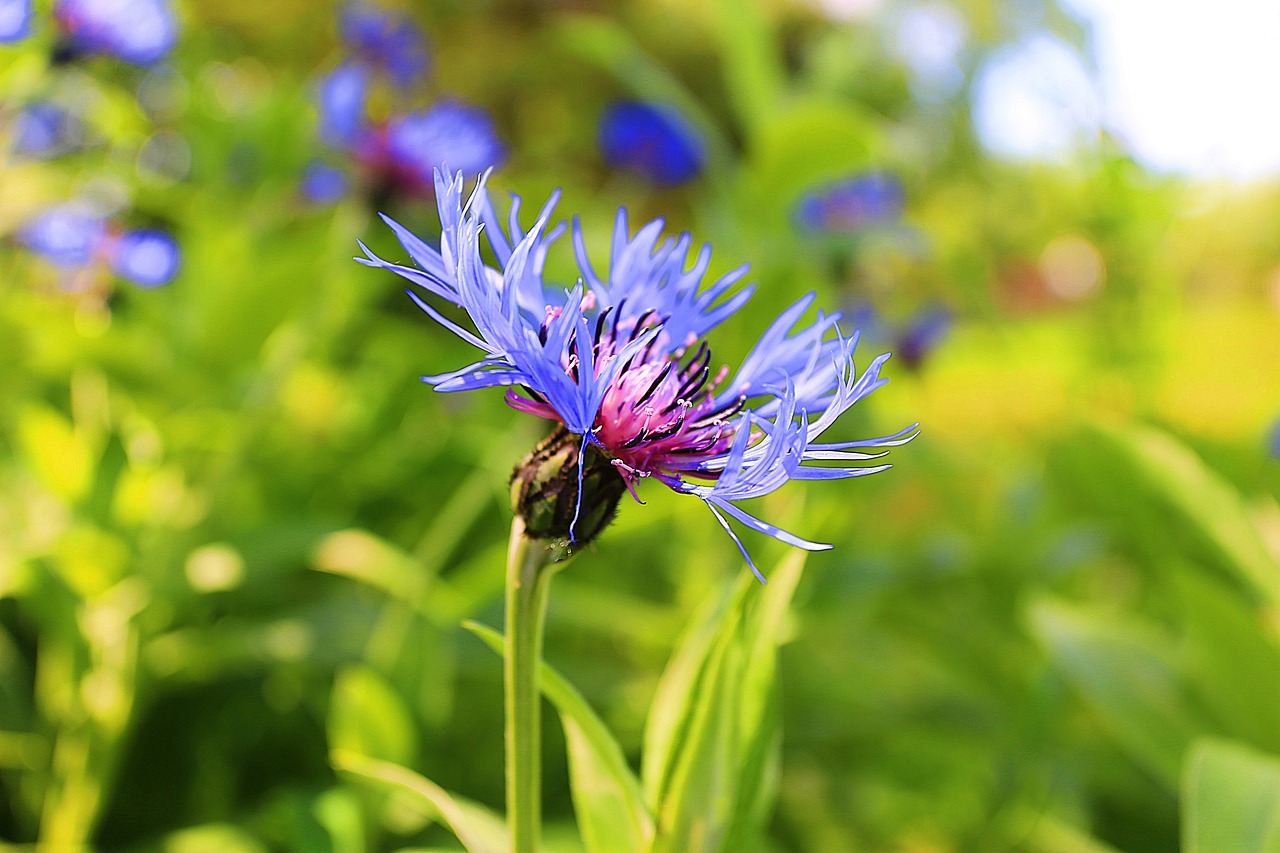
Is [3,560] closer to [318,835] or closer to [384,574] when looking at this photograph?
[384,574]

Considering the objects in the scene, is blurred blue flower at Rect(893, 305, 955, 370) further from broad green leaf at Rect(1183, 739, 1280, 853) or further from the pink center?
the pink center

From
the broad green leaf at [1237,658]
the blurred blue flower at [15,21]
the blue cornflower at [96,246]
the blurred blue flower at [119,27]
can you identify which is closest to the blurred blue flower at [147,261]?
the blue cornflower at [96,246]

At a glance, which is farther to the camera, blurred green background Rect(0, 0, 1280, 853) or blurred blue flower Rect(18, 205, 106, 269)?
blurred blue flower Rect(18, 205, 106, 269)

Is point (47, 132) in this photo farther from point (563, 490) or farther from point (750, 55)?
point (563, 490)

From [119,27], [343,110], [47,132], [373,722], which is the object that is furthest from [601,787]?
[47,132]

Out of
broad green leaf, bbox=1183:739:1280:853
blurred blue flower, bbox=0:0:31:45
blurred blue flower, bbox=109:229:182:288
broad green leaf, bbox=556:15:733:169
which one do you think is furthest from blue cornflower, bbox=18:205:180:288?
broad green leaf, bbox=1183:739:1280:853

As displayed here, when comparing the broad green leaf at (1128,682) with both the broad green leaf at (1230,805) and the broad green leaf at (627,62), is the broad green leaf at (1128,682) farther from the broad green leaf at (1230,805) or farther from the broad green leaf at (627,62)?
the broad green leaf at (627,62)

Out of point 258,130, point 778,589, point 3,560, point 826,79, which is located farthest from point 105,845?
point 826,79
